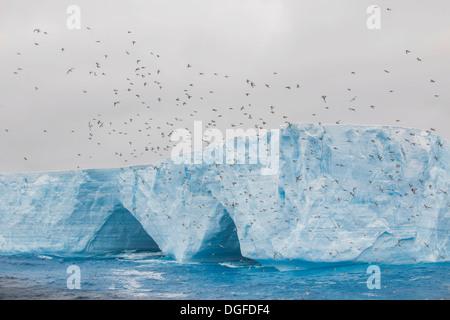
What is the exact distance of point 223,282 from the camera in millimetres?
15852

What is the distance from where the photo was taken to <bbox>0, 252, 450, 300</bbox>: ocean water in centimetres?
1324

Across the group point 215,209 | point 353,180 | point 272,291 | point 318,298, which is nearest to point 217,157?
point 215,209

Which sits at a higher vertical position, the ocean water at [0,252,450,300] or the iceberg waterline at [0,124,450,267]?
the iceberg waterline at [0,124,450,267]

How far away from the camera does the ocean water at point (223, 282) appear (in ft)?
43.4

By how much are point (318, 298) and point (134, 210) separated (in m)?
12.4

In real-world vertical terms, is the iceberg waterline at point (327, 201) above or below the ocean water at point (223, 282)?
above

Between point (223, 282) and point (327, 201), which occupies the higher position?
point (327, 201)

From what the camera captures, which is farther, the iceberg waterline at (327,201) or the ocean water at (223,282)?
the iceberg waterline at (327,201)

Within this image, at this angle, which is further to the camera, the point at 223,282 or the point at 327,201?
the point at 327,201

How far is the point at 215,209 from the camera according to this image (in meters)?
19.7

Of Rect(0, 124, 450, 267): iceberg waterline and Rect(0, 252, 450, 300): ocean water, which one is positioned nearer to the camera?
Rect(0, 252, 450, 300): ocean water
